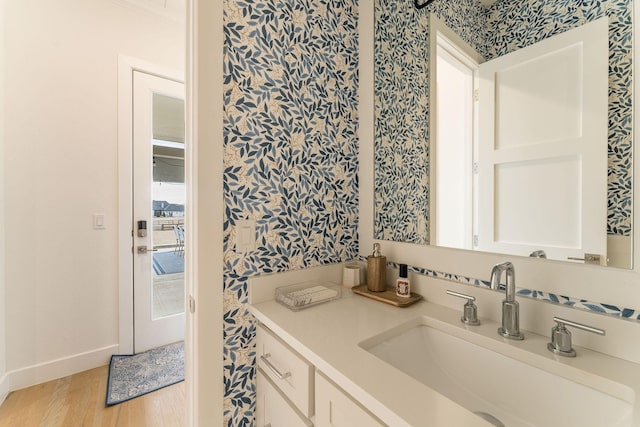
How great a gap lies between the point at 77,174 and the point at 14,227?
469mm

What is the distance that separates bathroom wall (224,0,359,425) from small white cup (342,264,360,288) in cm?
8

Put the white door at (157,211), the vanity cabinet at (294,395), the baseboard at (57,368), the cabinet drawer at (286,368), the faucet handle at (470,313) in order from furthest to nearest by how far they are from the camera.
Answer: the white door at (157,211)
the baseboard at (57,368)
the faucet handle at (470,313)
the cabinet drawer at (286,368)
the vanity cabinet at (294,395)

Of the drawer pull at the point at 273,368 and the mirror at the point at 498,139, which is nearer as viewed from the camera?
the mirror at the point at 498,139

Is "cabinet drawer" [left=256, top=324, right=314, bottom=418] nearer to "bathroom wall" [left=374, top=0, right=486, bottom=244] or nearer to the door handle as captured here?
"bathroom wall" [left=374, top=0, right=486, bottom=244]

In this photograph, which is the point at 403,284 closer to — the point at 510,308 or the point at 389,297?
the point at 389,297

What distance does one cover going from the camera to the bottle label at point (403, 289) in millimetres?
984

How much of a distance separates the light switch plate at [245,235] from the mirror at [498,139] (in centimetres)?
54

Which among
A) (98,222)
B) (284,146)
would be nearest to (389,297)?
(284,146)

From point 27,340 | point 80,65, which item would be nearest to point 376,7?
point 80,65

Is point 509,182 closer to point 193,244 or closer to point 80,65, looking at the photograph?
point 193,244

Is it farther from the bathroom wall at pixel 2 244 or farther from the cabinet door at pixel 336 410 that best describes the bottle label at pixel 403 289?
the bathroom wall at pixel 2 244

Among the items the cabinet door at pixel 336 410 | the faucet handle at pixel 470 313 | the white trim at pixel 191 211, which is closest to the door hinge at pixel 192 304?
the white trim at pixel 191 211

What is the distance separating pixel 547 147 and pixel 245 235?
0.96 m

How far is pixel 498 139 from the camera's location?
85 centimetres
